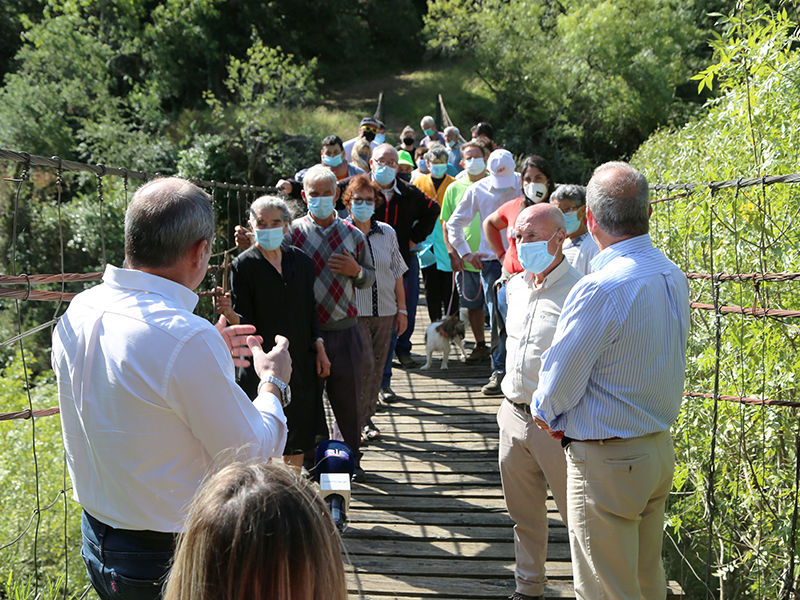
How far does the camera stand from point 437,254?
7094 millimetres

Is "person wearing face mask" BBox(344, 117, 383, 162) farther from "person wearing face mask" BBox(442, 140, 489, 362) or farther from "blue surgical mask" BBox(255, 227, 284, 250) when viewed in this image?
"blue surgical mask" BBox(255, 227, 284, 250)

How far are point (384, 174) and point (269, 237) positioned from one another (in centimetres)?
253

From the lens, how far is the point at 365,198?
189 inches

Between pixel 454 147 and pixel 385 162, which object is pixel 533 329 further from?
pixel 454 147

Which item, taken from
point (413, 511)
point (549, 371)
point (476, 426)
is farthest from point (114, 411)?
point (476, 426)

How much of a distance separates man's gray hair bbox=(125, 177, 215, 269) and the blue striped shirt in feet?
4.33

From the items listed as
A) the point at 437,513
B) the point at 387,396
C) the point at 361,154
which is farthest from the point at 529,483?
the point at 361,154

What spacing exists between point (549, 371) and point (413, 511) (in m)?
2.21

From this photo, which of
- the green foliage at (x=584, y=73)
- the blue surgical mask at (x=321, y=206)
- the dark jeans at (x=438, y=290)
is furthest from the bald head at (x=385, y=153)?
the green foliage at (x=584, y=73)

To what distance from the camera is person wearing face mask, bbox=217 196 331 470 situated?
12.0ft

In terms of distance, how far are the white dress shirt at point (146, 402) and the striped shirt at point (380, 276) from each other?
9.99ft

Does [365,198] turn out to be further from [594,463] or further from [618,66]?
[618,66]

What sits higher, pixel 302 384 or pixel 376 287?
pixel 376 287

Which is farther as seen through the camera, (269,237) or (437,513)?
(437,513)
